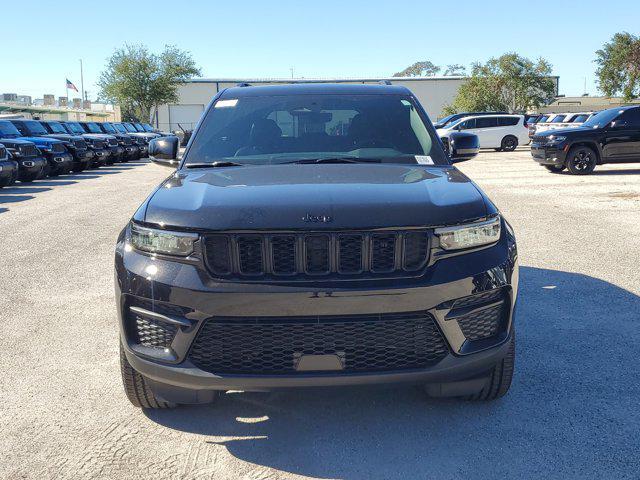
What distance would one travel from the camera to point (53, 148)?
1820 centimetres

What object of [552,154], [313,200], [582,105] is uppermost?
[582,105]

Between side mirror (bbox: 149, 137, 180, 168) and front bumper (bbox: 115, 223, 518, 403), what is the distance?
1.86 meters

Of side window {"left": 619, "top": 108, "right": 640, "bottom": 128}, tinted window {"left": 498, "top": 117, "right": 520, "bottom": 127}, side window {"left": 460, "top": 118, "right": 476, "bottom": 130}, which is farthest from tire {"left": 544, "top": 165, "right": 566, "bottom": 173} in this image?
tinted window {"left": 498, "top": 117, "right": 520, "bottom": 127}

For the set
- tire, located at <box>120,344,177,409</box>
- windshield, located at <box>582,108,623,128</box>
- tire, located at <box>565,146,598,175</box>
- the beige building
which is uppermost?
the beige building

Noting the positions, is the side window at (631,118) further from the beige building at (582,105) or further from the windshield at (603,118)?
the beige building at (582,105)

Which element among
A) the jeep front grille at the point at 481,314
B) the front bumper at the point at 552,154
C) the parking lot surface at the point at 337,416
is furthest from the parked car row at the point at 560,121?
the jeep front grille at the point at 481,314

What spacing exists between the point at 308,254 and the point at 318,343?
377mm

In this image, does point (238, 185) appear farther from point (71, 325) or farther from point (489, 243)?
point (71, 325)

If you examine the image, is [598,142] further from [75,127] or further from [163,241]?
[75,127]

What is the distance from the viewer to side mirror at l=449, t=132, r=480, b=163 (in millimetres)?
4473

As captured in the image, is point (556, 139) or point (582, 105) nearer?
point (556, 139)

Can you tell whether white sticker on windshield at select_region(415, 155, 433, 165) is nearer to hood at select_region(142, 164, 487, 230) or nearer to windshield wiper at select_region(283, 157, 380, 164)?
windshield wiper at select_region(283, 157, 380, 164)

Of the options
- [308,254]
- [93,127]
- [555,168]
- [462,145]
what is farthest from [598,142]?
[93,127]

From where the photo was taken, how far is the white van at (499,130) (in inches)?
1136
